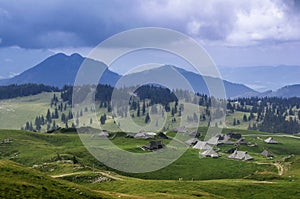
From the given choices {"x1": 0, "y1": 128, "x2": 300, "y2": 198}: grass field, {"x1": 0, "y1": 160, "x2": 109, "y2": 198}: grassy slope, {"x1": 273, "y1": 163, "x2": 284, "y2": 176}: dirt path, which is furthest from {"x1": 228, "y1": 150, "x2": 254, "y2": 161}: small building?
{"x1": 0, "y1": 160, "x2": 109, "y2": 198}: grassy slope

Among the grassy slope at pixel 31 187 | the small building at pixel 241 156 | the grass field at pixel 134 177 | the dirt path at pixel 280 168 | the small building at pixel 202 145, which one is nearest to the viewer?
the grassy slope at pixel 31 187

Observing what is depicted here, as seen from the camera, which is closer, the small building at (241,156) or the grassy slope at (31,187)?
the grassy slope at (31,187)

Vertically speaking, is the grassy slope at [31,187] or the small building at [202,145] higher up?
the small building at [202,145]

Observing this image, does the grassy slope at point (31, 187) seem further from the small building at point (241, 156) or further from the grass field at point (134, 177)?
the small building at point (241, 156)

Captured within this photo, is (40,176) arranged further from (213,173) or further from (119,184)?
(213,173)

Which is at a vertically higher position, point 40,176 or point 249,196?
point 40,176

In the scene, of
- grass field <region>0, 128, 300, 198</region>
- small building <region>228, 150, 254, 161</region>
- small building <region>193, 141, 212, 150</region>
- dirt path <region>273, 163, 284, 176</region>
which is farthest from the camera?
small building <region>193, 141, 212, 150</region>

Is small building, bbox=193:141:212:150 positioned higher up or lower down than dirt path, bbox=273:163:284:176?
higher up

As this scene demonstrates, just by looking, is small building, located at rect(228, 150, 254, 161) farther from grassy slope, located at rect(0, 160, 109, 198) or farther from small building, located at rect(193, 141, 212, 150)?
grassy slope, located at rect(0, 160, 109, 198)

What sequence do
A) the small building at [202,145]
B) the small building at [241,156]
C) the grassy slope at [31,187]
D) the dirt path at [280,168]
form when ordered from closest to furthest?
the grassy slope at [31,187] → the dirt path at [280,168] → the small building at [241,156] → the small building at [202,145]

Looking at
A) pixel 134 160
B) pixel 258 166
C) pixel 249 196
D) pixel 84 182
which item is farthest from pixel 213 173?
pixel 84 182

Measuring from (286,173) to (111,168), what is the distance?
55345 millimetres

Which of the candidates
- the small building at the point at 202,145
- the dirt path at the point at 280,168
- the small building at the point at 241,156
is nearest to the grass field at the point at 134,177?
the dirt path at the point at 280,168

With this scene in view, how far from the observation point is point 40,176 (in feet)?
221
